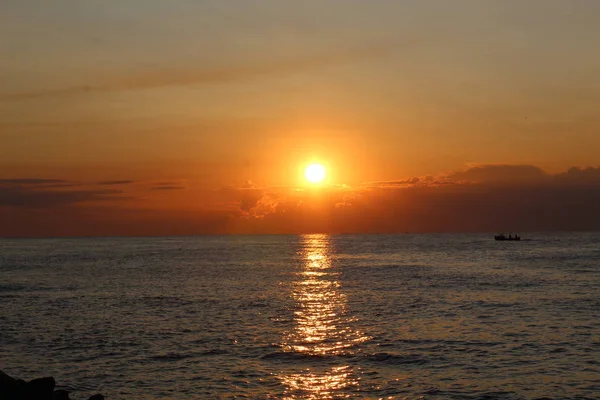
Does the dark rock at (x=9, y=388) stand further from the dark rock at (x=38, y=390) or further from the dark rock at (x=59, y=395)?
the dark rock at (x=59, y=395)

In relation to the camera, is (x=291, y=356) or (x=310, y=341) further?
(x=310, y=341)

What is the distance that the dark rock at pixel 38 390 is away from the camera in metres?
25.7

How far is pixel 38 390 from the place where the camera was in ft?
84.7

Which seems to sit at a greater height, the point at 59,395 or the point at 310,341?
the point at 59,395

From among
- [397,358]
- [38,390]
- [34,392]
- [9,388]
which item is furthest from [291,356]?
[9,388]

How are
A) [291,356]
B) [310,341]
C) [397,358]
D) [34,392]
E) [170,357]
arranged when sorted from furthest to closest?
[310,341] < [291,356] < [170,357] < [397,358] < [34,392]

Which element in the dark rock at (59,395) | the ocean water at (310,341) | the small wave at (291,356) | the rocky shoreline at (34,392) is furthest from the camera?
the small wave at (291,356)

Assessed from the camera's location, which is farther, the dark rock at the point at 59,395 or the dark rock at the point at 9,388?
the dark rock at the point at 59,395

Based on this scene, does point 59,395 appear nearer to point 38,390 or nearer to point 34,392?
point 38,390

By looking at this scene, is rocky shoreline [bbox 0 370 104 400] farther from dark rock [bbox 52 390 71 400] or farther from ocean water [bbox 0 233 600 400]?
ocean water [bbox 0 233 600 400]

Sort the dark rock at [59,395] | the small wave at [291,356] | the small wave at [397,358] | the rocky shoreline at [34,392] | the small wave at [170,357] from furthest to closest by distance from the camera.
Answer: the small wave at [291,356], the small wave at [170,357], the small wave at [397,358], the dark rock at [59,395], the rocky shoreline at [34,392]

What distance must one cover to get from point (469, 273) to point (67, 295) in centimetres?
6346

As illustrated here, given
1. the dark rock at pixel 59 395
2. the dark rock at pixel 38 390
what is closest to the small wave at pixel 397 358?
the dark rock at pixel 59 395

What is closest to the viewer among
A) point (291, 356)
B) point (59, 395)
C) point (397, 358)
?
point (59, 395)
